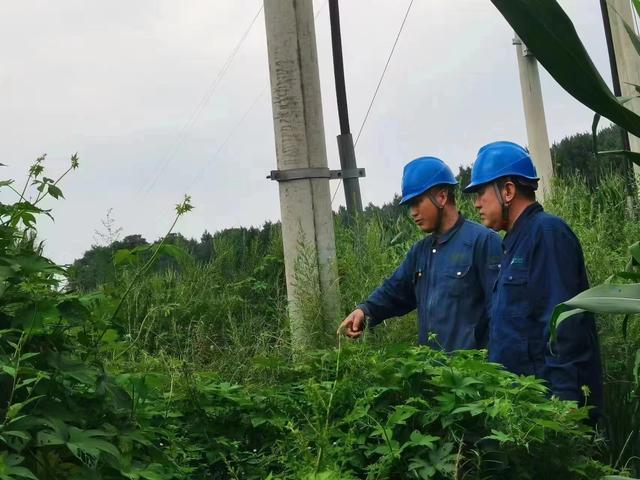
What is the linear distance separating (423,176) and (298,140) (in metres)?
0.88

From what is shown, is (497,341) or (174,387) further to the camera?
(497,341)

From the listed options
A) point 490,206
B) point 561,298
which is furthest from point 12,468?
point 490,206

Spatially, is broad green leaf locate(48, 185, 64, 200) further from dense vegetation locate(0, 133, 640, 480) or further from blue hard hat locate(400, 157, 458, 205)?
blue hard hat locate(400, 157, 458, 205)

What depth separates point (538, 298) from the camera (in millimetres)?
4332

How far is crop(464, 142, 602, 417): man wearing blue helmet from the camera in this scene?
159 inches

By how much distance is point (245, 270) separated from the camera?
8.66 m

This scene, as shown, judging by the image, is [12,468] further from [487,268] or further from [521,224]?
[487,268]

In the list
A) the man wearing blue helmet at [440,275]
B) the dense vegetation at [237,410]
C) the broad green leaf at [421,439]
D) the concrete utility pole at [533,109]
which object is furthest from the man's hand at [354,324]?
the concrete utility pole at [533,109]

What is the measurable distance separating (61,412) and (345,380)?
88cm

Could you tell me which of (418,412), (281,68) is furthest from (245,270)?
(418,412)

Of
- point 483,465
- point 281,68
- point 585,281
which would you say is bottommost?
point 483,465

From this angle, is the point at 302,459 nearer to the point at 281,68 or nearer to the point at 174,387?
the point at 174,387

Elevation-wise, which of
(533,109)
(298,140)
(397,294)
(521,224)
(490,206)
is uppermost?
(533,109)

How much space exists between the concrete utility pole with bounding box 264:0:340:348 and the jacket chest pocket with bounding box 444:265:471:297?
92cm
